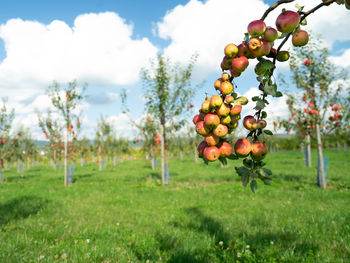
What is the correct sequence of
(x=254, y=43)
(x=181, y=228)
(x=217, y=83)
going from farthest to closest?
1. (x=181, y=228)
2. (x=217, y=83)
3. (x=254, y=43)

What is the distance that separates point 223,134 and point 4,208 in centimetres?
875

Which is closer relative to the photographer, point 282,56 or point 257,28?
point 257,28

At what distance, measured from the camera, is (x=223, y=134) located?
0.98 meters

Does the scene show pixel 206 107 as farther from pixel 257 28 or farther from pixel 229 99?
pixel 257 28

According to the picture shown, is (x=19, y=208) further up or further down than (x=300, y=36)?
further down

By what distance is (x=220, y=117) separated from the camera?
3.28ft

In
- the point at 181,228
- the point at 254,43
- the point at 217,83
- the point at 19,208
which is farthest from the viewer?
the point at 19,208

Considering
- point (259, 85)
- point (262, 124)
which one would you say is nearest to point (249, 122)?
point (262, 124)

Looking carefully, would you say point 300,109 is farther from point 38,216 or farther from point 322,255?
point 38,216

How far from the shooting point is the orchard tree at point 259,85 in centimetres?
95

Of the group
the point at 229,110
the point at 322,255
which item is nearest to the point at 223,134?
the point at 229,110

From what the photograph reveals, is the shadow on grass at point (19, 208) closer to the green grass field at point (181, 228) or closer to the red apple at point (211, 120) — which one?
the green grass field at point (181, 228)

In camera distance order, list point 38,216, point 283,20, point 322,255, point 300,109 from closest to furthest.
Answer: point 283,20 → point 322,255 → point 38,216 → point 300,109

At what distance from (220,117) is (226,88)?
0.38 ft
